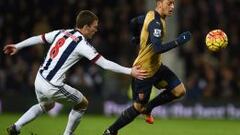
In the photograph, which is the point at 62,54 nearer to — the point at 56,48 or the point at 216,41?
the point at 56,48

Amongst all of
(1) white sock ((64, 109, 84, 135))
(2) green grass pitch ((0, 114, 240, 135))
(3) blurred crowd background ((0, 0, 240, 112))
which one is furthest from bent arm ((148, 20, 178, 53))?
(3) blurred crowd background ((0, 0, 240, 112))

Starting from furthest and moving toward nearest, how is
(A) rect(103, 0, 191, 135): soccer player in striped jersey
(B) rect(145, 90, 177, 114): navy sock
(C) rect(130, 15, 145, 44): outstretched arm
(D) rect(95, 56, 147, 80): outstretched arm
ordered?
(B) rect(145, 90, 177, 114): navy sock < (C) rect(130, 15, 145, 44): outstretched arm < (A) rect(103, 0, 191, 135): soccer player in striped jersey < (D) rect(95, 56, 147, 80): outstretched arm

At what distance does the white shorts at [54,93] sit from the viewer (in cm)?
862

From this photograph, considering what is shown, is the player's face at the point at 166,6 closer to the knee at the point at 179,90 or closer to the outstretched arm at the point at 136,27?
the outstretched arm at the point at 136,27

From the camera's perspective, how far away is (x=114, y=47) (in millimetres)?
17141

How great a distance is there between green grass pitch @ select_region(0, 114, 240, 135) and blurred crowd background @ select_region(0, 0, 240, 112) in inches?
42.5

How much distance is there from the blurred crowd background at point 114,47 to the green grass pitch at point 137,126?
1.08 metres

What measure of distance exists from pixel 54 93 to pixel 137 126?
436 centimetres

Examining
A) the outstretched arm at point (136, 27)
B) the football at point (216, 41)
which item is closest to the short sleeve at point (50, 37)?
the outstretched arm at point (136, 27)

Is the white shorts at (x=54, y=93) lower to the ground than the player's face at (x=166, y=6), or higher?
lower

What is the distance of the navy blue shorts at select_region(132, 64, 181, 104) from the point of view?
367 inches

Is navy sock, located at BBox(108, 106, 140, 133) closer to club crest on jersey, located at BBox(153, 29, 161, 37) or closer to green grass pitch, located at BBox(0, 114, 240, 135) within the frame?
club crest on jersey, located at BBox(153, 29, 161, 37)

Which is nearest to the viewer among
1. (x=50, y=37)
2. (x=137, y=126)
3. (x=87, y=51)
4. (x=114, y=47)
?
(x=87, y=51)

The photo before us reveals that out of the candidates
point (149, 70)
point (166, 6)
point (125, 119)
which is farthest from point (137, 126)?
point (166, 6)
